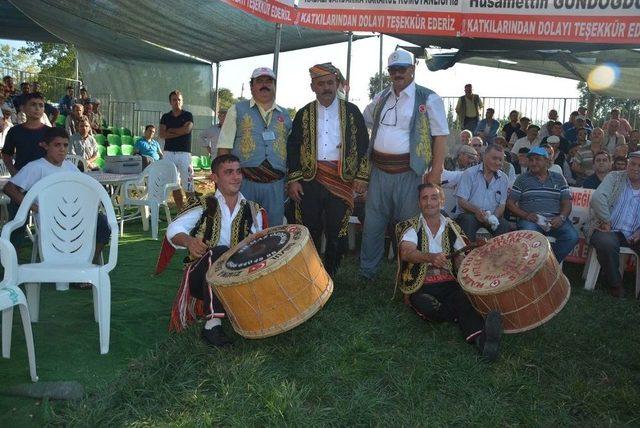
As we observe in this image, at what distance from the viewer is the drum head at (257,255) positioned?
314 cm

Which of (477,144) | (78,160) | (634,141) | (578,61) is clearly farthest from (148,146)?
(634,141)

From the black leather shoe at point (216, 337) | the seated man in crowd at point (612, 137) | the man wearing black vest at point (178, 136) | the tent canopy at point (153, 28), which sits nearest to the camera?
the black leather shoe at point (216, 337)

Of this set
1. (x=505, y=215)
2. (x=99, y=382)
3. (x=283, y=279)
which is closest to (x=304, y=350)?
(x=283, y=279)

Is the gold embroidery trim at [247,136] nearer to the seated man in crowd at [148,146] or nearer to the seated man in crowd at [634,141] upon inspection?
the seated man in crowd at [148,146]

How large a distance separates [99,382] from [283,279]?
43.8 inches

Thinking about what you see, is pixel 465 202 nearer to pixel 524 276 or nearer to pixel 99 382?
pixel 524 276

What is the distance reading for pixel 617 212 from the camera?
5613 mm

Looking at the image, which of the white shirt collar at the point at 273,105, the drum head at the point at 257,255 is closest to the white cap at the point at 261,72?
the white shirt collar at the point at 273,105

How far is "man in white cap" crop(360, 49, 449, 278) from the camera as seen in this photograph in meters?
4.50

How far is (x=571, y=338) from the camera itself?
4008 mm

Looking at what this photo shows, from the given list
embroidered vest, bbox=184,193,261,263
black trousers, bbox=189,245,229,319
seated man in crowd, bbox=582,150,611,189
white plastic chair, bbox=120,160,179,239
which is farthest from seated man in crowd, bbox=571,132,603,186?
black trousers, bbox=189,245,229,319

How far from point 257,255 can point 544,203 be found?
356cm

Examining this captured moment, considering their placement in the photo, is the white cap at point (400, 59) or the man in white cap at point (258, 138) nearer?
the man in white cap at point (258, 138)

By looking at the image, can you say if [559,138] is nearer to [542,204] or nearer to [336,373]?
[542,204]
